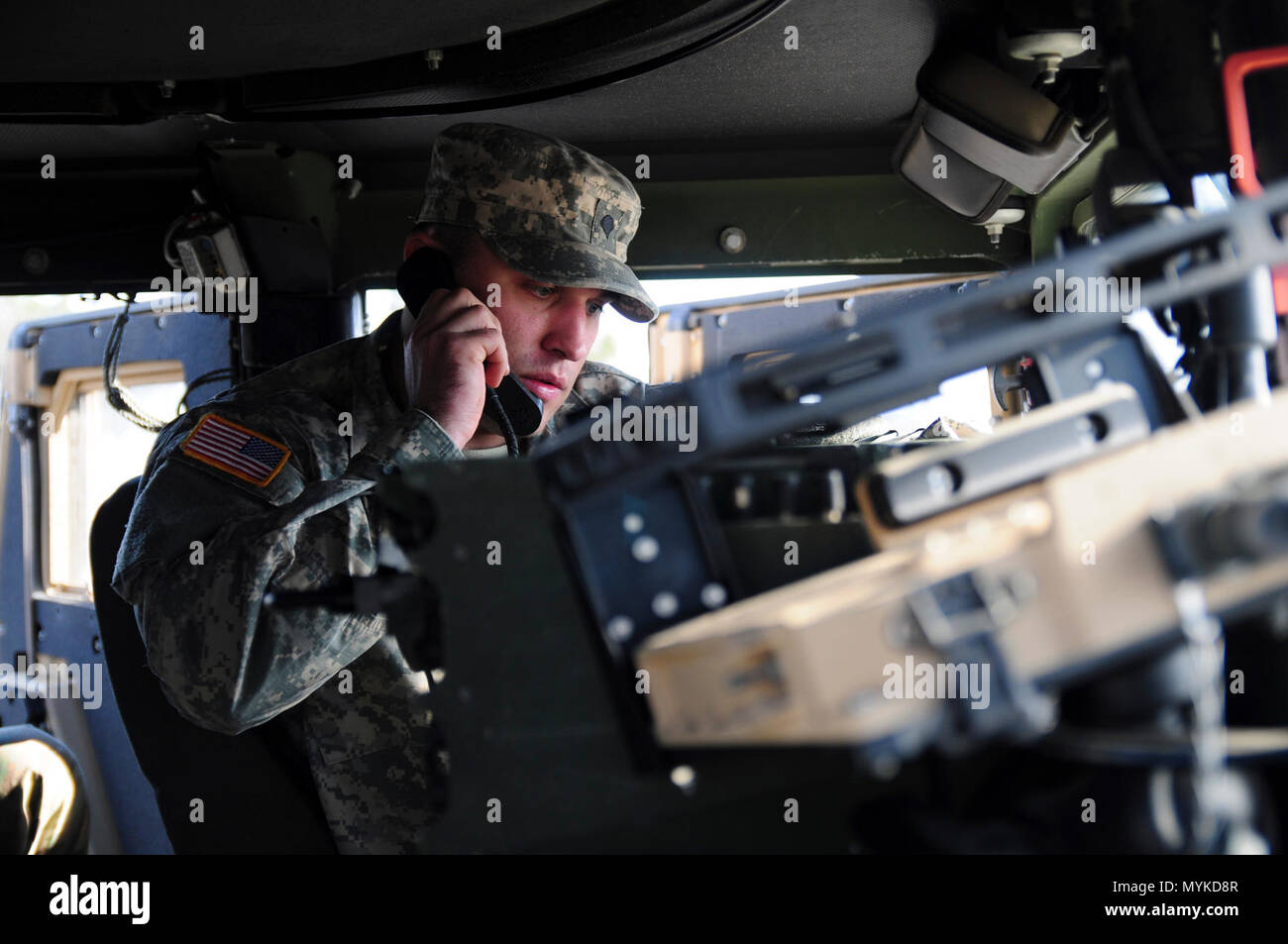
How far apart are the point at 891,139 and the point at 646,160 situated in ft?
1.53

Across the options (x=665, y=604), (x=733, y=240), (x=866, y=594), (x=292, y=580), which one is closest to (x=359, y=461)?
(x=292, y=580)

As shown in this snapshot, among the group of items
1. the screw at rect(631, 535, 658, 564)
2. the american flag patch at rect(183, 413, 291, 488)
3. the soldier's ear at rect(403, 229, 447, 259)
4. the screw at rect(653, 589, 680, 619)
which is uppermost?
the soldier's ear at rect(403, 229, 447, 259)

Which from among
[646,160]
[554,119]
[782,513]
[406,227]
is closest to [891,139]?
[646,160]

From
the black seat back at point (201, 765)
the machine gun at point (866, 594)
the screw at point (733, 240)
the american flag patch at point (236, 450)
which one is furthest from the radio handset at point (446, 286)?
the machine gun at point (866, 594)

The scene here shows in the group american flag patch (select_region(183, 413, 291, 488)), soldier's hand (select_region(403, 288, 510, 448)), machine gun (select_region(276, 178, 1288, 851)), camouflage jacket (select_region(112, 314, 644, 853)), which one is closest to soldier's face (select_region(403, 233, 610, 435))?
camouflage jacket (select_region(112, 314, 644, 853))

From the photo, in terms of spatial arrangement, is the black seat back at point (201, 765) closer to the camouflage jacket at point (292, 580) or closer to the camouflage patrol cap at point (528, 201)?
the camouflage jacket at point (292, 580)

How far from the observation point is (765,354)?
650mm

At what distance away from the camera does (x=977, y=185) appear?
189 centimetres

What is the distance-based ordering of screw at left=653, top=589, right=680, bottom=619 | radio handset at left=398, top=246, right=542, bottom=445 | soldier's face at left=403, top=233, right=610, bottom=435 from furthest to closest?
1. soldier's face at left=403, top=233, right=610, bottom=435
2. radio handset at left=398, top=246, right=542, bottom=445
3. screw at left=653, top=589, right=680, bottom=619

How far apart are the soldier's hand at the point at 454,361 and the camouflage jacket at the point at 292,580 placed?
0.05m

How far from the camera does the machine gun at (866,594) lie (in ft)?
1.75

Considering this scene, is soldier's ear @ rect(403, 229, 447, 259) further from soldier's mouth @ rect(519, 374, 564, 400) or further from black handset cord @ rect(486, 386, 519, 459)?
black handset cord @ rect(486, 386, 519, 459)

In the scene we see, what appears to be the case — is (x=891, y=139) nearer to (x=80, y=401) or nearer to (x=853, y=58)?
(x=853, y=58)

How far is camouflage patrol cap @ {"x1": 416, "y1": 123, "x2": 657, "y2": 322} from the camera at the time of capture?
1.81m
